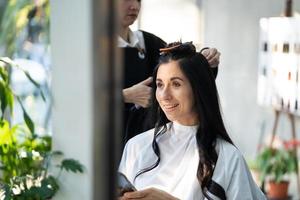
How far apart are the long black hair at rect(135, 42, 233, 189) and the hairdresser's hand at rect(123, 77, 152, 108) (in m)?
0.02

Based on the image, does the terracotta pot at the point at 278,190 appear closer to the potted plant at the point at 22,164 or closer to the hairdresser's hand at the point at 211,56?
the potted plant at the point at 22,164

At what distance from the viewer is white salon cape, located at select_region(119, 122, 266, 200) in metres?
1.25

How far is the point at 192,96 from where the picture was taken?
1.26 meters

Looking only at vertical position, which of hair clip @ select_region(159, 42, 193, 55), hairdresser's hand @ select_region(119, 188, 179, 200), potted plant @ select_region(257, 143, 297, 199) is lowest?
potted plant @ select_region(257, 143, 297, 199)

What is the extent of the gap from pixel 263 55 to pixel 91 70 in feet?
6.62

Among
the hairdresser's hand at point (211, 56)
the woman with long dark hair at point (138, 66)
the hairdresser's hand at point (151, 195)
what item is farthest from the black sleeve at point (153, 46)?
the hairdresser's hand at point (151, 195)

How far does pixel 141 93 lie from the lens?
48.1 inches

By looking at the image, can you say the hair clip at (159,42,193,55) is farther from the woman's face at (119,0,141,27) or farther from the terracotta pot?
the terracotta pot

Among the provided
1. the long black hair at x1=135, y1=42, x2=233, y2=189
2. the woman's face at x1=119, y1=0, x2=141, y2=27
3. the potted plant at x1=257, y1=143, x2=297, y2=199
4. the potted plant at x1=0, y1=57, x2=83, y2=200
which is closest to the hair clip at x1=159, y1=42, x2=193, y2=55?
the long black hair at x1=135, y1=42, x2=233, y2=189

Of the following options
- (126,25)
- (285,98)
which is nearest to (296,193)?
(285,98)

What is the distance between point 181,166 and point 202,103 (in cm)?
17

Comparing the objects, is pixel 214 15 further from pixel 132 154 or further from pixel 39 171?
pixel 39 171

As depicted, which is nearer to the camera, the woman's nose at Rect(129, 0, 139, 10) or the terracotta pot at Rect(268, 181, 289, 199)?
the woman's nose at Rect(129, 0, 139, 10)

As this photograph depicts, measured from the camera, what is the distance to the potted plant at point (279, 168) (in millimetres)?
2746
